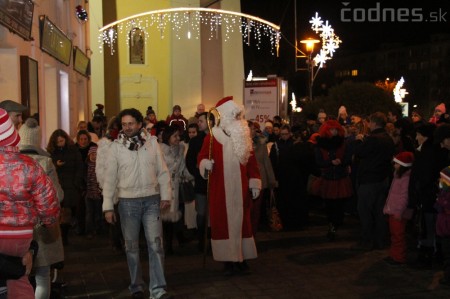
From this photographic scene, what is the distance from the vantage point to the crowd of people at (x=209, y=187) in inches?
182

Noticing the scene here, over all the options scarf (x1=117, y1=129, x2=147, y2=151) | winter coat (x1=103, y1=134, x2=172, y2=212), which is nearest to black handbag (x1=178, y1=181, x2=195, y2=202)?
winter coat (x1=103, y1=134, x2=172, y2=212)

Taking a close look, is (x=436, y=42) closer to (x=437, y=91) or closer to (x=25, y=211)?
(x=437, y=91)

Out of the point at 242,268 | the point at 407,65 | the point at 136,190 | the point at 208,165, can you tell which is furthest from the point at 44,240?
the point at 407,65

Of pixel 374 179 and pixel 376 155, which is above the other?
pixel 376 155

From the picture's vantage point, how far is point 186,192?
1028cm

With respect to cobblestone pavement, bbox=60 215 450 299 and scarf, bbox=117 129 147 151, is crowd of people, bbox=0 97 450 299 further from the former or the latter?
cobblestone pavement, bbox=60 215 450 299

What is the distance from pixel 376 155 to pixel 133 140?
3.88 meters

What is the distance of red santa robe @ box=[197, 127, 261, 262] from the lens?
8633 millimetres

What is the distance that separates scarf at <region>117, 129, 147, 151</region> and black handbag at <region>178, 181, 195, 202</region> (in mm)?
2970

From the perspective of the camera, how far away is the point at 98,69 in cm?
3188

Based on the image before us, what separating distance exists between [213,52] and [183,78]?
180cm

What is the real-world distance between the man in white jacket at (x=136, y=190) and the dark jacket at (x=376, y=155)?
3.45 meters

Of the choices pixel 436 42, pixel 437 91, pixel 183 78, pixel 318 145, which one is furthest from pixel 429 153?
pixel 436 42

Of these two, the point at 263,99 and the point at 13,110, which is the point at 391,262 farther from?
the point at 263,99
